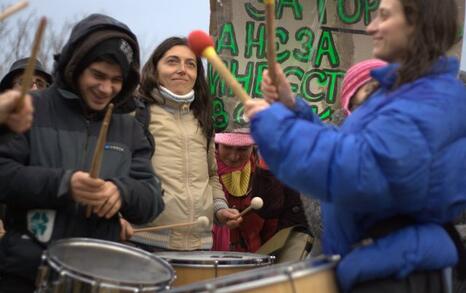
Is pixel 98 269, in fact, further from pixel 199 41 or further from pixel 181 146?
pixel 181 146

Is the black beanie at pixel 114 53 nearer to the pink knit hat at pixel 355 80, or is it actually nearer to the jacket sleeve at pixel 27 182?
the jacket sleeve at pixel 27 182

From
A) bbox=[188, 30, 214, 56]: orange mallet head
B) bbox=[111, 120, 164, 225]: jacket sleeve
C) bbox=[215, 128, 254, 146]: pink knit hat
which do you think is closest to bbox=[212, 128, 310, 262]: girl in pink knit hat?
bbox=[215, 128, 254, 146]: pink knit hat

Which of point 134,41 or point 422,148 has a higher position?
point 134,41

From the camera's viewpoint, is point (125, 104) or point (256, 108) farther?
point (125, 104)

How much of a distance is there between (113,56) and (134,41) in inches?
5.9

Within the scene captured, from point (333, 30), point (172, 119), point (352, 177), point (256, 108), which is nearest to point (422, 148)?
point (352, 177)

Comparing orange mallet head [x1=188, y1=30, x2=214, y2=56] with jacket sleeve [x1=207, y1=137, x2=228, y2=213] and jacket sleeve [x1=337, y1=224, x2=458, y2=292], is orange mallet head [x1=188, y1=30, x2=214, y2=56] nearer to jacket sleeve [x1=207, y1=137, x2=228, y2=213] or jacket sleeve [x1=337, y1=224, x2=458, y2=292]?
jacket sleeve [x1=337, y1=224, x2=458, y2=292]

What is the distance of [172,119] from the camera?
11.4ft

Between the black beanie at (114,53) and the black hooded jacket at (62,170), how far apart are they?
0.10 ft

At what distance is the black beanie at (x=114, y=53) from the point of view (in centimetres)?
255

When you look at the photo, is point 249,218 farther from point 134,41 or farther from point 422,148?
point 422,148

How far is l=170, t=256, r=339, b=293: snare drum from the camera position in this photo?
5.51 feet

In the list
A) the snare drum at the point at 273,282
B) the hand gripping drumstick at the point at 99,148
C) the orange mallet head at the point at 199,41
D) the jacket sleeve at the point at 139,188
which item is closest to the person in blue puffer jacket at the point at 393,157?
the snare drum at the point at 273,282

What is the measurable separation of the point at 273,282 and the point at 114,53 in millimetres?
1243
